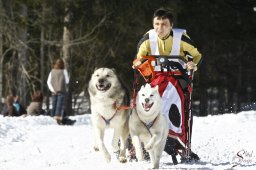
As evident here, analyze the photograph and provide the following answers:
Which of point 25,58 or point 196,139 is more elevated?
point 25,58

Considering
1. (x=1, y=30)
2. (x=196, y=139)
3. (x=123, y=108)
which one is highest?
(x=1, y=30)

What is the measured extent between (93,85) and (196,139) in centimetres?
384

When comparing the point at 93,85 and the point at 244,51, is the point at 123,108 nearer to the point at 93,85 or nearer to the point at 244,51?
the point at 93,85

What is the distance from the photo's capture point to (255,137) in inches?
395

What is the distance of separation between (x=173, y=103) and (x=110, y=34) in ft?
64.1

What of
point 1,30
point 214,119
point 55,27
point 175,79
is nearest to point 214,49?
point 55,27

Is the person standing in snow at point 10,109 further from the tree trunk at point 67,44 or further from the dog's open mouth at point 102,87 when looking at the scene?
the dog's open mouth at point 102,87

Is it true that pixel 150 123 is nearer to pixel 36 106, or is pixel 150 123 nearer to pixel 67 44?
pixel 36 106

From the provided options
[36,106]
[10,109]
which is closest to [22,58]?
[10,109]

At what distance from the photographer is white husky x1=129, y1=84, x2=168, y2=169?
609 cm

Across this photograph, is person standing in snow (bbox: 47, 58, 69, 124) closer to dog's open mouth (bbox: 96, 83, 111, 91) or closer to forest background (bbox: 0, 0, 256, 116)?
forest background (bbox: 0, 0, 256, 116)

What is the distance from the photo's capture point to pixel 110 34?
85.8 feet

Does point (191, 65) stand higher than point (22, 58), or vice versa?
point (22, 58)

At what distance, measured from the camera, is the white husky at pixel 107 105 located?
22.2 feet
